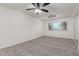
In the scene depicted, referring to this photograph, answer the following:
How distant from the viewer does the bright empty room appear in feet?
9.28

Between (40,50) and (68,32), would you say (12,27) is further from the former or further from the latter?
(68,32)

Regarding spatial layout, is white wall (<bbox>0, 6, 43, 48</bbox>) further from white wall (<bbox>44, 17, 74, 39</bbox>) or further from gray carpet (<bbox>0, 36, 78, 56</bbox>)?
white wall (<bbox>44, 17, 74, 39</bbox>)

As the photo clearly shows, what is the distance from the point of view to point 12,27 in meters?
3.74

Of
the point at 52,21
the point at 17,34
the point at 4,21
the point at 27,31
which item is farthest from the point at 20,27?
the point at 52,21

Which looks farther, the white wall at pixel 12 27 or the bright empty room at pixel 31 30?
the white wall at pixel 12 27

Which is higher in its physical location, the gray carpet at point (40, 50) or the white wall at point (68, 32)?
the white wall at point (68, 32)

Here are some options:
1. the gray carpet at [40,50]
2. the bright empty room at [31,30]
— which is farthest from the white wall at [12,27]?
the gray carpet at [40,50]

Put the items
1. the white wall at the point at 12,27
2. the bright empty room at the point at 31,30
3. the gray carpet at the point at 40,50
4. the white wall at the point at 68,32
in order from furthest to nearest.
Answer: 1. the white wall at the point at 68,32
2. the white wall at the point at 12,27
3. the bright empty room at the point at 31,30
4. the gray carpet at the point at 40,50

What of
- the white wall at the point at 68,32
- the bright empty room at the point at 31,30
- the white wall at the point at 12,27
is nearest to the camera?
the bright empty room at the point at 31,30

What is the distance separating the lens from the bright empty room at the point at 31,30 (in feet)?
9.28

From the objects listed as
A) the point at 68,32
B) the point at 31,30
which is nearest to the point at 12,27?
the point at 31,30

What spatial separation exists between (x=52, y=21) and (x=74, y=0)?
21.6ft

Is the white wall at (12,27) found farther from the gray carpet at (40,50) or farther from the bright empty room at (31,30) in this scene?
the gray carpet at (40,50)

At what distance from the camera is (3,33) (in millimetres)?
3287
